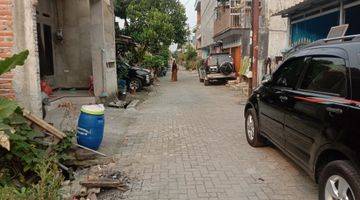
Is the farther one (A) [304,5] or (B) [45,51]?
(B) [45,51]

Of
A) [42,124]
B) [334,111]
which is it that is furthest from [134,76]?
[334,111]

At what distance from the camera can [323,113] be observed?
4094 mm

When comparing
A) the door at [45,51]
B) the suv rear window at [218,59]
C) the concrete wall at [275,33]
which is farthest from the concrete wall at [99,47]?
the suv rear window at [218,59]

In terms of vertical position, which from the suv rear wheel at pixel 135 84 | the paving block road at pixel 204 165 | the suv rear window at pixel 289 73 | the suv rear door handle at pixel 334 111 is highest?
the suv rear window at pixel 289 73

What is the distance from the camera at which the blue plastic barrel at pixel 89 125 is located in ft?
21.0

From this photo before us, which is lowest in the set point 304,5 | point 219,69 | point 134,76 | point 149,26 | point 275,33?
point 134,76

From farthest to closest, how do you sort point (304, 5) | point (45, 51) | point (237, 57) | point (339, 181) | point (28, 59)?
1. point (237, 57)
2. point (45, 51)
3. point (304, 5)
4. point (28, 59)
5. point (339, 181)

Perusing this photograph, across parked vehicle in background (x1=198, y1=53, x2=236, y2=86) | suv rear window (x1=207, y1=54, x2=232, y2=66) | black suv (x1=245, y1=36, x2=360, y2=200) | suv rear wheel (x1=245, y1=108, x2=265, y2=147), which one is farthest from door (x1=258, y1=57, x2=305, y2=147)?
suv rear window (x1=207, y1=54, x2=232, y2=66)

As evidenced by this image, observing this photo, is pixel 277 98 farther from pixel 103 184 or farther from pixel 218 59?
pixel 218 59

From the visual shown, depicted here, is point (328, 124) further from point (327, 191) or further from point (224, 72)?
point (224, 72)

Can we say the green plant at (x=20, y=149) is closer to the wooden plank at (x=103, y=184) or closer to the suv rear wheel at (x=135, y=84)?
the wooden plank at (x=103, y=184)

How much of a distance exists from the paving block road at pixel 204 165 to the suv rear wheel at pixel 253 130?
0.43ft

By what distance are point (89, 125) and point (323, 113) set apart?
12.8 ft

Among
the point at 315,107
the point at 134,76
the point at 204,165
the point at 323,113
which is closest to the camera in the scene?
the point at 323,113
